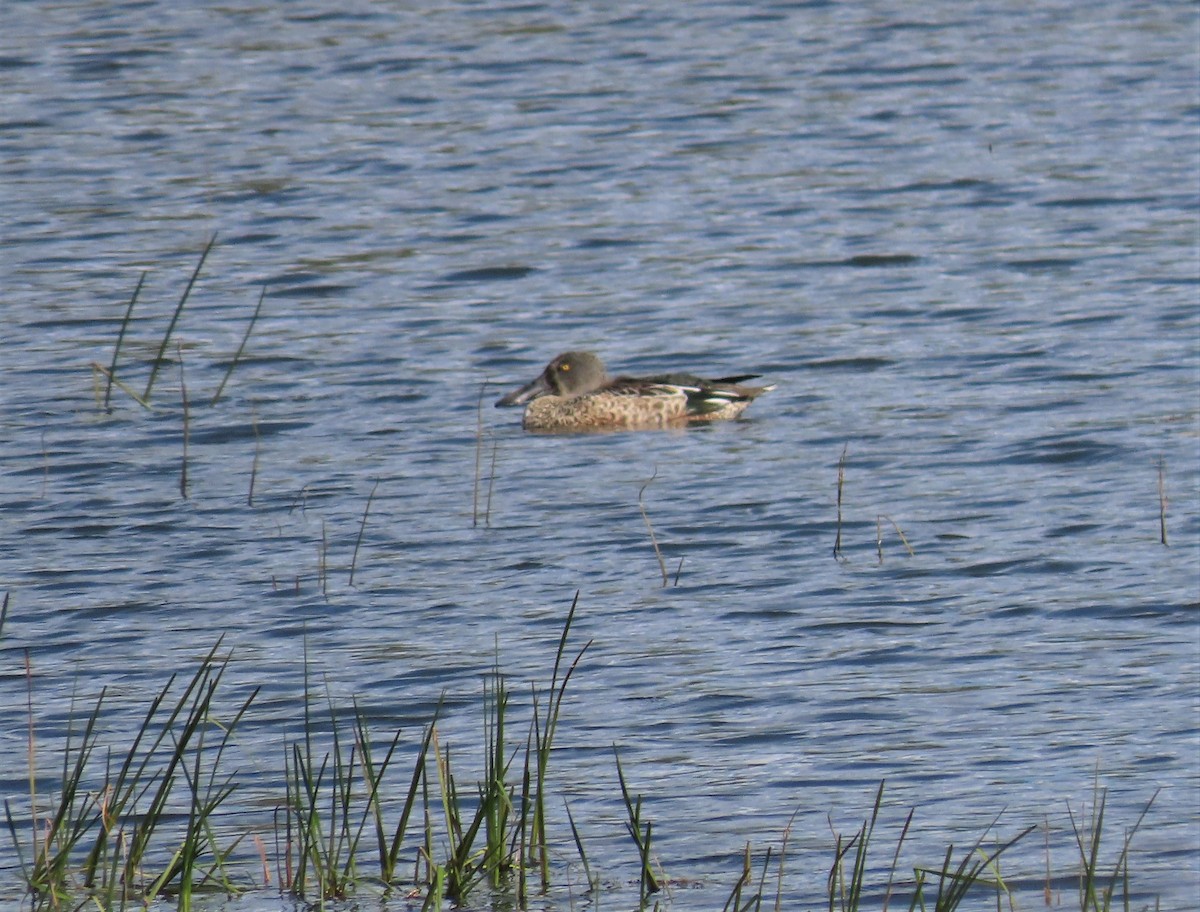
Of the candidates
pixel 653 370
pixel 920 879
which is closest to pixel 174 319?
pixel 920 879

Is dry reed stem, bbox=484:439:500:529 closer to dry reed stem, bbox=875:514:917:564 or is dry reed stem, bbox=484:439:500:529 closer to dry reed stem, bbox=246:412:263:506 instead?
dry reed stem, bbox=246:412:263:506

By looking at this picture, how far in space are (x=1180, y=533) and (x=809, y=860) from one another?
11.8 feet

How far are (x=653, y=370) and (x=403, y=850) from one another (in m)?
7.20

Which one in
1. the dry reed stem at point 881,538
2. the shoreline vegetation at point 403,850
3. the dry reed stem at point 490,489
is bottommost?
the dry reed stem at point 490,489

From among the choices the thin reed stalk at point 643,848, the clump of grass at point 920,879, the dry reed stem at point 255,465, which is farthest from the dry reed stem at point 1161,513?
the thin reed stalk at point 643,848

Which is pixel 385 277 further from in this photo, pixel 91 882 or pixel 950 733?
pixel 91 882

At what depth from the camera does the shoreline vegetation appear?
17.1 ft

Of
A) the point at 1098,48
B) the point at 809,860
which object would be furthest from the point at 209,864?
the point at 1098,48

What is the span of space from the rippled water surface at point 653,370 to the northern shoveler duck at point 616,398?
12 centimetres

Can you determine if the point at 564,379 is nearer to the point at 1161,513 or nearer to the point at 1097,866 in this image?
the point at 1161,513

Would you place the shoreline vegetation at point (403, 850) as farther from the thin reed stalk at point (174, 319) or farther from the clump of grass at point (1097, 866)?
the thin reed stalk at point (174, 319)

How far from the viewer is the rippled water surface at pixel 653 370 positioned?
280 inches

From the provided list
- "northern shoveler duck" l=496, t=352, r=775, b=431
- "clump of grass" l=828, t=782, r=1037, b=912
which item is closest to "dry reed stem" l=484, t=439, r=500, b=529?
"northern shoveler duck" l=496, t=352, r=775, b=431

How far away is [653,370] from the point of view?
1311 cm
